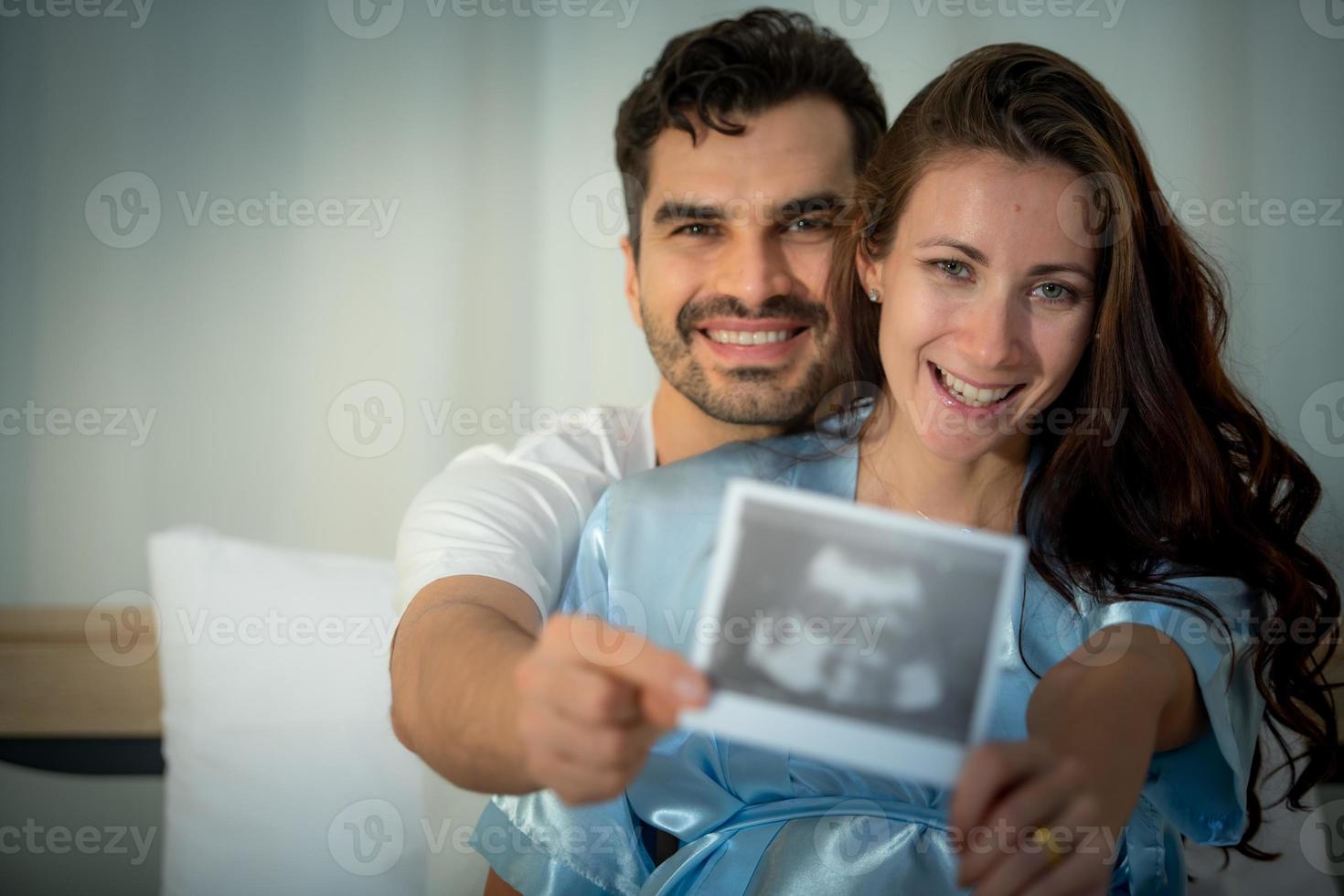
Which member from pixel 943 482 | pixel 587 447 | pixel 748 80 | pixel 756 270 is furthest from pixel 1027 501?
pixel 748 80

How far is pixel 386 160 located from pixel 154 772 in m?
1.12

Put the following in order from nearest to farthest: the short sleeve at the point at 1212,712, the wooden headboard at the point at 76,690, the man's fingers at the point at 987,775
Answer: the man's fingers at the point at 987,775 < the short sleeve at the point at 1212,712 < the wooden headboard at the point at 76,690

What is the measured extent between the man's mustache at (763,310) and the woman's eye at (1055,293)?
420 mm

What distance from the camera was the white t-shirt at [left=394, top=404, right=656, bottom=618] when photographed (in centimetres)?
125

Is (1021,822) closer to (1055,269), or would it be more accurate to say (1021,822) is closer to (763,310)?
(1055,269)

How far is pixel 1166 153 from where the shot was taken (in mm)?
1961

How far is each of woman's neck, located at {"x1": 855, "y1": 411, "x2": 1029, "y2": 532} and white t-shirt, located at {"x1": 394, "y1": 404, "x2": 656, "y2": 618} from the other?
0.32 m

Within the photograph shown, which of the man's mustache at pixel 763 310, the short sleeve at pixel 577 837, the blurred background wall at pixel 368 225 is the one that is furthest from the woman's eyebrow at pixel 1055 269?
the blurred background wall at pixel 368 225

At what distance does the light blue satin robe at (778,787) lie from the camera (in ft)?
3.64

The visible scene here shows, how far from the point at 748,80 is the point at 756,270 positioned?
0.27 metres

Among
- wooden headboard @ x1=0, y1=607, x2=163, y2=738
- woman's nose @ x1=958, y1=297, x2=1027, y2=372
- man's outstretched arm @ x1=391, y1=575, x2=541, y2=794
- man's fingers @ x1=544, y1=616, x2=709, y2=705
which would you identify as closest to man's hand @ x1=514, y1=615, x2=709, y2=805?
man's fingers @ x1=544, y1=616, x2=709, y2=705

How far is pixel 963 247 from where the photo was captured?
111 centimetres

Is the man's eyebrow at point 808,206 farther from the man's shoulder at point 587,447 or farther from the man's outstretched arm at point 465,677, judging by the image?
the man's outstretched arm at point 465,677

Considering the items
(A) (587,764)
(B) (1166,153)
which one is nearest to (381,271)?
(B) (1166,153)
